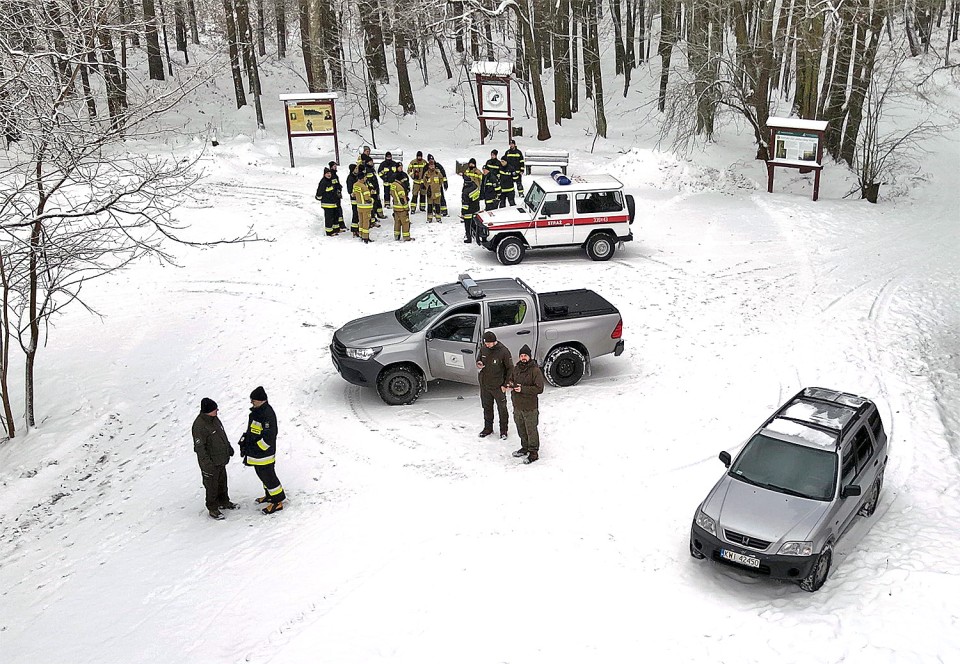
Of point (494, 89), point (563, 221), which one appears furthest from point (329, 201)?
point (494, 89)

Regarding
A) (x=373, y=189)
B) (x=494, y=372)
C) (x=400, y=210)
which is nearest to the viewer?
(x=494, y=372)

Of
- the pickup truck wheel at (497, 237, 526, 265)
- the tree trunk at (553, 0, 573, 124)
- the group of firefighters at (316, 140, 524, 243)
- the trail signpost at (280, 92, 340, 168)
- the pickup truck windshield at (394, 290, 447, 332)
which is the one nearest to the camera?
the pickup truck windshield at (394, 290, 447, 332)

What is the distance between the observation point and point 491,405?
11.4 metres

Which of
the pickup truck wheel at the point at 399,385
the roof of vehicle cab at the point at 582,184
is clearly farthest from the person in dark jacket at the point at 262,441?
the roof of vehicle cab at the point at 582,184

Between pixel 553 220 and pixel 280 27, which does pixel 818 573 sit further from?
pixel 280 27

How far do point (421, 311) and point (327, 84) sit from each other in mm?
25287

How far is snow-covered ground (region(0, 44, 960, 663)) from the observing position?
304 inches

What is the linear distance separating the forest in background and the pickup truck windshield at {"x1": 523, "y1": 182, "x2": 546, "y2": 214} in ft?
22.7

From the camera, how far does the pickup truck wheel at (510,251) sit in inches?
709

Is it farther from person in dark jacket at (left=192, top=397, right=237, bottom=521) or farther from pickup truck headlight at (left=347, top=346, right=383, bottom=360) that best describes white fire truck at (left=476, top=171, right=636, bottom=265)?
person in dark jacket at (left=192, top=397, right=237, bottom=521)

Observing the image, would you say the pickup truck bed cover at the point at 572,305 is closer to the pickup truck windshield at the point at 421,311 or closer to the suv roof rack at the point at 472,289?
the suv roof rack at the point at 472,289

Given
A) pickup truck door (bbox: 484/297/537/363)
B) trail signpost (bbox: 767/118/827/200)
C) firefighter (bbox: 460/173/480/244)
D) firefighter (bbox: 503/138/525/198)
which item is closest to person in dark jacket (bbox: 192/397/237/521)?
pickup truck door (bbox: 484/297/537/363)

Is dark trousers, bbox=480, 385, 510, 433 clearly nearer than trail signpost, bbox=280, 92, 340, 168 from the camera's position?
Yes

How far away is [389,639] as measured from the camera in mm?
7441
